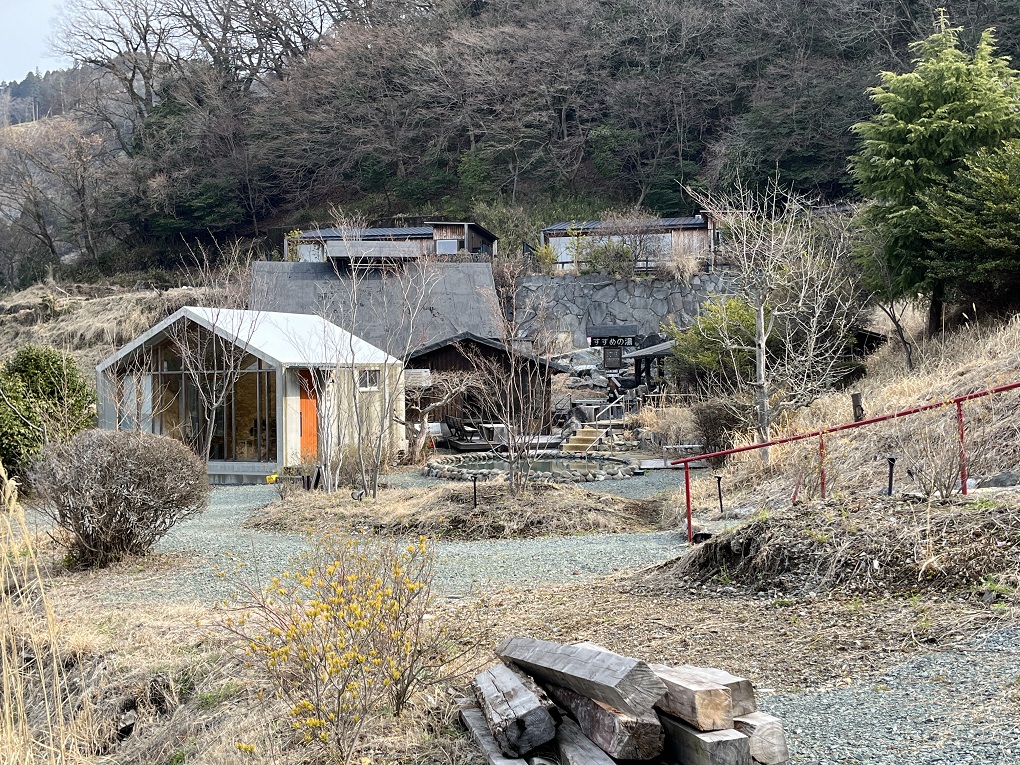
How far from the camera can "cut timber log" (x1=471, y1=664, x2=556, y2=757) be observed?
373cm

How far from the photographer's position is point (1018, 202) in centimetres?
1670

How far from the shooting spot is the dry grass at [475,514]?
11070 mm

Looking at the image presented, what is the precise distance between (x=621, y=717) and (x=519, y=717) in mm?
480

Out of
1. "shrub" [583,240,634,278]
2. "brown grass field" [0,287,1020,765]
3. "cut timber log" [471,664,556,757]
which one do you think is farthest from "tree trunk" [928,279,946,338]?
"cut timber log" [471,664,556,757]

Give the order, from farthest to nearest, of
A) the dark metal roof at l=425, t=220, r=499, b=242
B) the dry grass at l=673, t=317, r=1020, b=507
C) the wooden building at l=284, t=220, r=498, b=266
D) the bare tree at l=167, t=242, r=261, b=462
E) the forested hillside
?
the forested hillside < the dark metal roof at l=425, t=220, r=499, b=242 < the wooden building at l=284, t=220, r=498, b=266 < the bare tree at l=167, t=242, r=261, b=462 < the dry grass at l=673, t=317, r=1020, b=507

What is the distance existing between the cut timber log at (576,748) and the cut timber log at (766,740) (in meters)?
0.50

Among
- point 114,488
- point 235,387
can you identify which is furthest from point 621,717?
point 235,387

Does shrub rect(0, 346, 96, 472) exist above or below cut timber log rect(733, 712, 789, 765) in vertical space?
above

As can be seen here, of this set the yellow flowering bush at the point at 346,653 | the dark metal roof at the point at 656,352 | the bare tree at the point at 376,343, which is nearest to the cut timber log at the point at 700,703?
the yellow flowering bush at the point at 346,653

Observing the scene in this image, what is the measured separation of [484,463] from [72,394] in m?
7.73

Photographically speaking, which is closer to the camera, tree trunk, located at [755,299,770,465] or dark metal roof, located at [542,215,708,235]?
tree trunk, located at [755,299,770,465]

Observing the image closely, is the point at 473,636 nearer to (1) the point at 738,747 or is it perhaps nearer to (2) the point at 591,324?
(1) the point at 738,747

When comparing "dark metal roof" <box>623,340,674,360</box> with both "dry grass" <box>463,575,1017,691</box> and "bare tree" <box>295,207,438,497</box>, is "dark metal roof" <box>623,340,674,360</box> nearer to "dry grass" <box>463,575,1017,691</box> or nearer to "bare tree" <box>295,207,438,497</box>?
"bare tree" <box>295,207,438,497</box>

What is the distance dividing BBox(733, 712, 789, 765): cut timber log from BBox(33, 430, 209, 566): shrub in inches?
277
